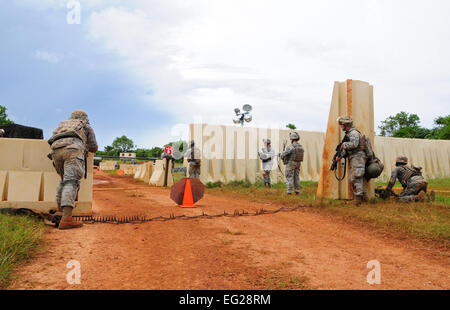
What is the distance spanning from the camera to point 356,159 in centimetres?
778

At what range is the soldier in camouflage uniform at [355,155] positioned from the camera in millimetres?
7605

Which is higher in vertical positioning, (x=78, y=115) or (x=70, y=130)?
(x=78, y=115)

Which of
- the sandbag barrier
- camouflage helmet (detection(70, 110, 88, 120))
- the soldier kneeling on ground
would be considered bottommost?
the sandbag barrier

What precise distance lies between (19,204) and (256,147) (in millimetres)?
12434

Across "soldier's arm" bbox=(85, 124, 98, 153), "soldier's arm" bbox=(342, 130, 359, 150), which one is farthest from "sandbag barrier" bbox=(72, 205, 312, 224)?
"soldier's arm" bbox=(342, 130, 359, 150)

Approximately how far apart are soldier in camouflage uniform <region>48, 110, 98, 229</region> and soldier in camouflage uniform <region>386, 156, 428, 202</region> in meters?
7.19

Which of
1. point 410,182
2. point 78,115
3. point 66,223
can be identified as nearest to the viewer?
point 66,223

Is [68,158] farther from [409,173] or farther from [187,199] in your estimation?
[409,173]

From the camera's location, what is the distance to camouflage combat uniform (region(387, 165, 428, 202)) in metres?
7.87

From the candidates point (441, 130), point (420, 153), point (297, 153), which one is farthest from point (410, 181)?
point (441, 130)

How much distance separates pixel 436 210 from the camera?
651cm

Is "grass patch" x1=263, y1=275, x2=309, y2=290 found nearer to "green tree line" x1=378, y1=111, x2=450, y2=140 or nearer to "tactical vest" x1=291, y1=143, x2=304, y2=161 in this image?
"tactical vest" x1=291, y1=143, x2=304, y2=161

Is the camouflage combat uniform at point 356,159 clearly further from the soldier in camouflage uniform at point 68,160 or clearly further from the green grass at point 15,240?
the green grass at point 15,240

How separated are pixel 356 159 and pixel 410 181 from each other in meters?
1.58
